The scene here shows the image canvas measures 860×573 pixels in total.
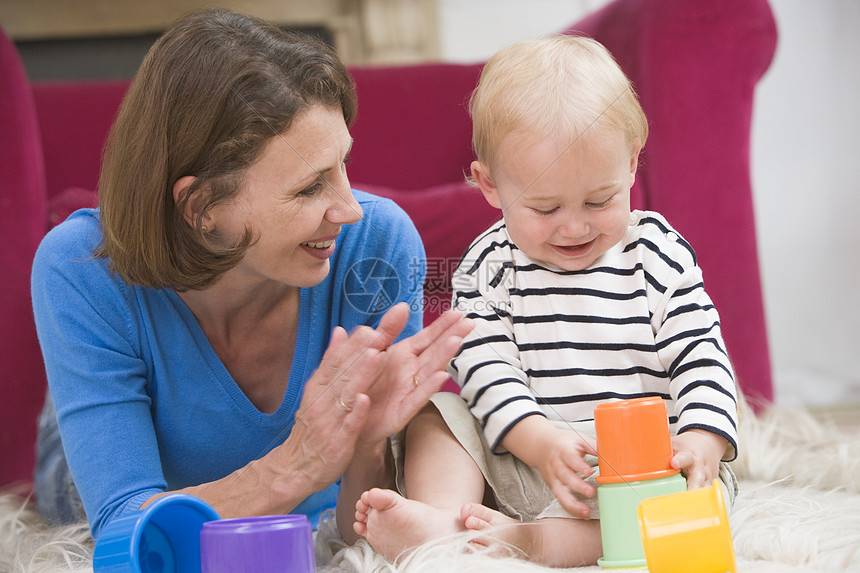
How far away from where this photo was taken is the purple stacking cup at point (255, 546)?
0.52 m

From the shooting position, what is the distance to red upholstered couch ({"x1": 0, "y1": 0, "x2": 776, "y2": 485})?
0.71 metres

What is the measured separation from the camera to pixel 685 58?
30.5 inches

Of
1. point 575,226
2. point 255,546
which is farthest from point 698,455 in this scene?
point 255,546

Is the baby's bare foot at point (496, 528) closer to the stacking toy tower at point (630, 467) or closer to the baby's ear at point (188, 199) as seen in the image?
the stacking toy tower at point (630, 467)

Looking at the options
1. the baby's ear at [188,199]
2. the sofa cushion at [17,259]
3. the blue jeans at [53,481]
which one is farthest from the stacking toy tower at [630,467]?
the sofa cushion at [17,259]

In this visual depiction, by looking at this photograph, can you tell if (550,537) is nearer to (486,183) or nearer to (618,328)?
(618,328)

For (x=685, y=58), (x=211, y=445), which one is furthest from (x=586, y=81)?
(x=211, y=445)

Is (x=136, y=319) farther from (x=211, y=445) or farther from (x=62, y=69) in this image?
(x=62, y=69)

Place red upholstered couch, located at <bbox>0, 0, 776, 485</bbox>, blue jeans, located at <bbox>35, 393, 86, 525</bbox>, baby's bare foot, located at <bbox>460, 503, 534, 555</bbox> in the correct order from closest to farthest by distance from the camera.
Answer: baby's bare foot, located at <bbox>460, 503, 534, 555</bbox>, red upholstered couch, located at <bbox>0, 0, 776, 485</bbox>, blue jeans, located at <bbox>35, 393, 86, 525</bbox>

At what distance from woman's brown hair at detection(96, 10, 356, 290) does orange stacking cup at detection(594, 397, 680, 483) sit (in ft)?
1.07

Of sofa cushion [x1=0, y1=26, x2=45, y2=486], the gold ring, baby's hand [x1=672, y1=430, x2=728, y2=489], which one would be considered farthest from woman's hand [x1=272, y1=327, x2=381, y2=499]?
sofa cushion [x1=0, y1=26, x2=45, y2=486]

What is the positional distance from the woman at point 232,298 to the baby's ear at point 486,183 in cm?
9

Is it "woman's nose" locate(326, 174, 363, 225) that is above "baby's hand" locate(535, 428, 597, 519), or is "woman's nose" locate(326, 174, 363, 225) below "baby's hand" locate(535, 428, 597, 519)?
above

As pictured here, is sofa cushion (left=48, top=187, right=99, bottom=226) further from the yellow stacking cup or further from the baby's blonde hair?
the yellow stacking cup
